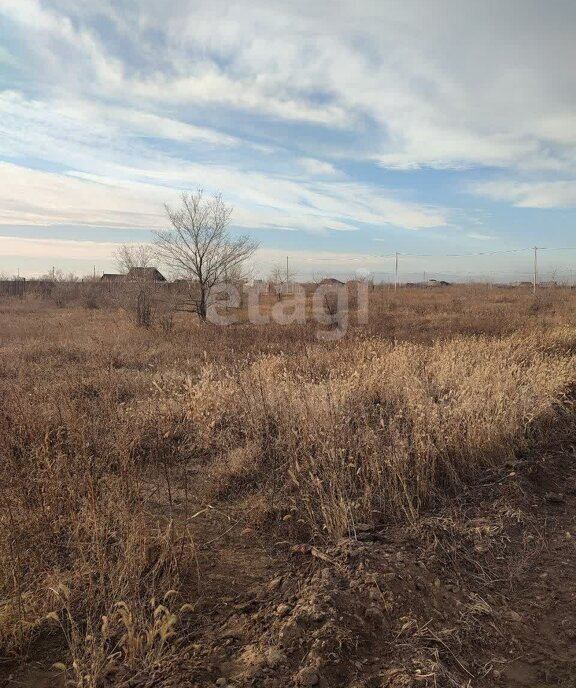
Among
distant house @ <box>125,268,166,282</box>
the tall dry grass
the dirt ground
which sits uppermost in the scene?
distant house @ <box>125,268,166,282</box>

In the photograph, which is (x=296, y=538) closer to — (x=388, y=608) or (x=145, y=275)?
(x=388, y=608)

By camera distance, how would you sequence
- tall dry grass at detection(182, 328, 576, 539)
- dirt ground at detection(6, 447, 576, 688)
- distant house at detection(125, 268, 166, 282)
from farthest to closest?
distant house at detection(125, 268, 166, 282) → tall dry grass at detection(182, 328, 576, 539) → dirt ground at detection(6, 447, 576, 688)

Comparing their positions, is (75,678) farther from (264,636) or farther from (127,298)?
(127,298)

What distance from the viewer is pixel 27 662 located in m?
2.00

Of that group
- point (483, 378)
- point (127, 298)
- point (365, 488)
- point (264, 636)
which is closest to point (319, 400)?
point (365, 488)

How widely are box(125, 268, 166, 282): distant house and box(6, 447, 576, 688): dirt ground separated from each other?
1600cm

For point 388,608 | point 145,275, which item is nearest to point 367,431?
point 388,608

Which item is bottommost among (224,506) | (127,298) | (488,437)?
(224,506)

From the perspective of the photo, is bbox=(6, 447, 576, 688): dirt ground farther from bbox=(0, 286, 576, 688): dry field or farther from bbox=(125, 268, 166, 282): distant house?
bbox=(125, 268, 166, 282): distant house

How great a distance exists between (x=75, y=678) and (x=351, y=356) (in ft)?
20.4

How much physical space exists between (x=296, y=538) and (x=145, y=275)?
16716 millimetres

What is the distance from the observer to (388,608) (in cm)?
214

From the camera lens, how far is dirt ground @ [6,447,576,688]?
1852 millimetres

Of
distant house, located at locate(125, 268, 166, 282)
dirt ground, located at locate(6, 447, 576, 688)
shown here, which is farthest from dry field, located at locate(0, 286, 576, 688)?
distant house, located at locate(125, 268, 166, 282)
